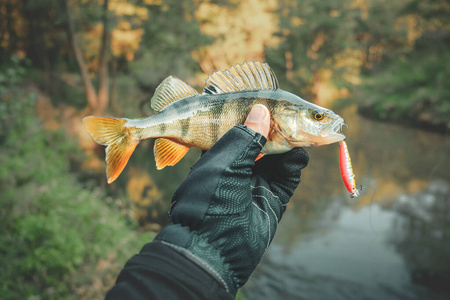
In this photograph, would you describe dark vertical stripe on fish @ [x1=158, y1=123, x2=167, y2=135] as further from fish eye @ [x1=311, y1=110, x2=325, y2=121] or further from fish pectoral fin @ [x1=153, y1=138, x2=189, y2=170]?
fish eye @ [x1=311, y1=110, x2=325, y2=121]

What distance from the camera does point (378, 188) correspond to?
10492mm

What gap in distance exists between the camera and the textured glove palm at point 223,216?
145 centimetres

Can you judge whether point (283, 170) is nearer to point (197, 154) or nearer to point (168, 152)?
point (168, 152)

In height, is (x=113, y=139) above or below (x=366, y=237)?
above

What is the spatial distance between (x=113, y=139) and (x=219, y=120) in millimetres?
695

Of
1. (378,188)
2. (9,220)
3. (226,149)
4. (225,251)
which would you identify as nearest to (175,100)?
(226,149)

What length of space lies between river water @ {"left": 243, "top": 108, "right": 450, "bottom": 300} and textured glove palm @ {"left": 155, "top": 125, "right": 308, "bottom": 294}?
155 inches

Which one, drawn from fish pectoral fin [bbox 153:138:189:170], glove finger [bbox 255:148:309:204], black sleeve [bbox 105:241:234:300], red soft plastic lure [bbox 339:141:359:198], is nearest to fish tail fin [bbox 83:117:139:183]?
fish pectoral fin [bbox 153:138:189:170]

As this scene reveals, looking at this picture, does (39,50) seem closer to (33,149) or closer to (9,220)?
(33,149)

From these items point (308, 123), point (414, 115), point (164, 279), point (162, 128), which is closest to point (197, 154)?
point (162, 128)

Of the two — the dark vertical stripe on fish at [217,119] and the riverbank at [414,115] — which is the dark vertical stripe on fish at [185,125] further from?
the riverbank at [414,115]

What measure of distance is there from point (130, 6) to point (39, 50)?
8.65 metres

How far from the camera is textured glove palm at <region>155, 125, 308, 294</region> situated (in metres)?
1.45

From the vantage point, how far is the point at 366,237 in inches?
313
